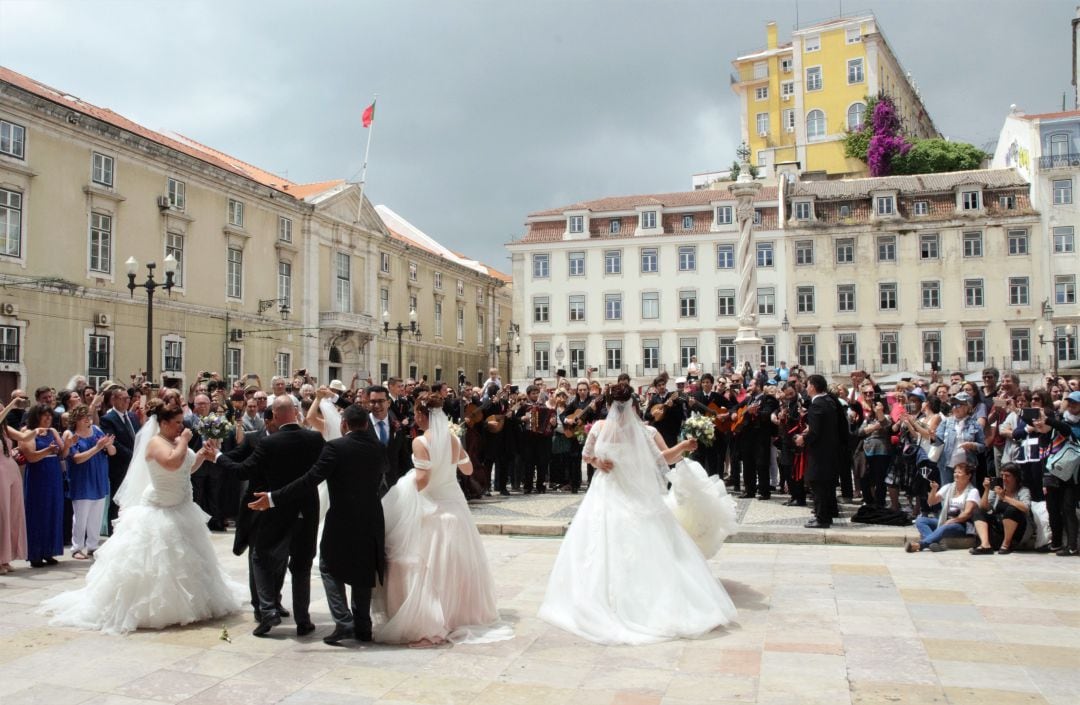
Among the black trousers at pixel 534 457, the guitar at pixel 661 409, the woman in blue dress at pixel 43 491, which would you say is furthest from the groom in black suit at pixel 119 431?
the guitar at pixel 661 409

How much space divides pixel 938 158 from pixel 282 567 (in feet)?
207

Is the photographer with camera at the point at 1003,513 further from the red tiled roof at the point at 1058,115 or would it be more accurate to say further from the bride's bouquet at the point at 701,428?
the red tiled roof at the point at 1058,115

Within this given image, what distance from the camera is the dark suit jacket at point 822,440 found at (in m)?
11.1

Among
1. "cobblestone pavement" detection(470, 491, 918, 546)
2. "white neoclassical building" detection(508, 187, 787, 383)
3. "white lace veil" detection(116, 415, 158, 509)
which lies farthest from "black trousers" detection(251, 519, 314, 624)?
"white neoclassical building" detection(508, 187, 787, 383)

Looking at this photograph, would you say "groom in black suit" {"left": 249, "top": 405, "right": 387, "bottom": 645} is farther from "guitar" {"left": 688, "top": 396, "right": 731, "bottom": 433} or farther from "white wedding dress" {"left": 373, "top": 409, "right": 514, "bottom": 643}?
"guitar" {"left": 688, "top": 396, "right": 731, "bottom": 433}

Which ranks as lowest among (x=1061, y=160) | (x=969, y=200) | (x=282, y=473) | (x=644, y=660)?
(x=644, y=660)

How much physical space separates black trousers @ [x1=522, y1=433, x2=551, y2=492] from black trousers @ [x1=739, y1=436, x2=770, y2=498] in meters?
3.63

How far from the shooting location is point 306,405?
12602 mm

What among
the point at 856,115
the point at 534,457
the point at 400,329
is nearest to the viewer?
the point at 534,457

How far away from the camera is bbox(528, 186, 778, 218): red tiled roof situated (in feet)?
173

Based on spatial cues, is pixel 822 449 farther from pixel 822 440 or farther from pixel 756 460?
pixel 756 460

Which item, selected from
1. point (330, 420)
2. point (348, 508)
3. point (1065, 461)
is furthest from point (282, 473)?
point (1065, 461)

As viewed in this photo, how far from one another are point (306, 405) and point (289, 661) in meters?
7.15

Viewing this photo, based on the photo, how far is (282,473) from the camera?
6320 millimetres
